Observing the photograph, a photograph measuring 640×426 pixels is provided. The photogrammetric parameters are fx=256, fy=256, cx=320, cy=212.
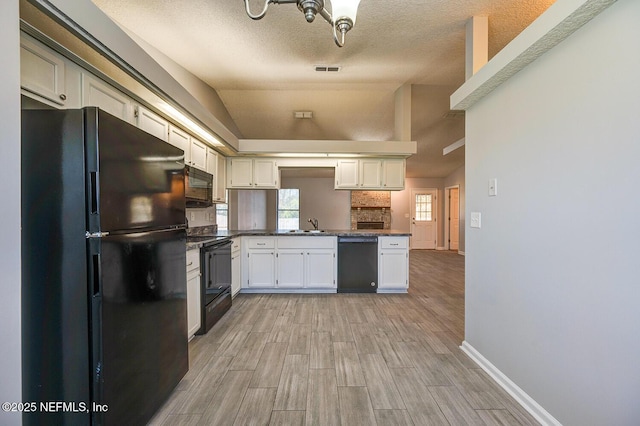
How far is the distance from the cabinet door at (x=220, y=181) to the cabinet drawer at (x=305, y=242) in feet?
3.68

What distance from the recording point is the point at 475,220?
2168mm

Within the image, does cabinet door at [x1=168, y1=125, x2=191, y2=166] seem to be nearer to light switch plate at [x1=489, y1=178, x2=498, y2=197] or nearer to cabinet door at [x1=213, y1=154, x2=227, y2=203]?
cabinet door at [x1=213, y1=154, x2=227, y2=203]

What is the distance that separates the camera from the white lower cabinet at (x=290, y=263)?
3756mm

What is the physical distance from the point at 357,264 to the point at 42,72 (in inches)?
137

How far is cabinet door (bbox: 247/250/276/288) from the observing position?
376 centimetres

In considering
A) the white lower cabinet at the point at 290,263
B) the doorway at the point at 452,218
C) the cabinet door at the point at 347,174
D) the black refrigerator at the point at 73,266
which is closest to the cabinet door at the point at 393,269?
the white lower cabinet at the point at 290,263

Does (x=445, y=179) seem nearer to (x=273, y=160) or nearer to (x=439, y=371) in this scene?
(x=273, y=160)

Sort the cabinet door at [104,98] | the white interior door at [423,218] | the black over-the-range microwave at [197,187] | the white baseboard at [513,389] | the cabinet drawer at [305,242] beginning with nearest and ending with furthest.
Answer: the white baseboard at [513,389], the cabinet door at [104,98], the black over-the-range microwave at [197,187], the cabinet drawer at [305,242], the white interior door at [423,218]

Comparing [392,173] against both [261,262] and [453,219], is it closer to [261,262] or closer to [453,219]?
[261,262]

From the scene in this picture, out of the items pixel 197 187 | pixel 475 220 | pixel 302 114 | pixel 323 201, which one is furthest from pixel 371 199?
pixel 197 187

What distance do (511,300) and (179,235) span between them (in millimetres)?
2338

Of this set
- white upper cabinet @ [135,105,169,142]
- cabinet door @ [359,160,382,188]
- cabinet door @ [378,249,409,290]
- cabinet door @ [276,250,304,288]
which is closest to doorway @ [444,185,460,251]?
cabinet door @ [359,160,382,188]

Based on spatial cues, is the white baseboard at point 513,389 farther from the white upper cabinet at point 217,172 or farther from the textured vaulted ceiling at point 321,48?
the white upper cabinet at point 217,172

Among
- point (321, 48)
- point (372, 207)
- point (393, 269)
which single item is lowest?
point (393, 269)
